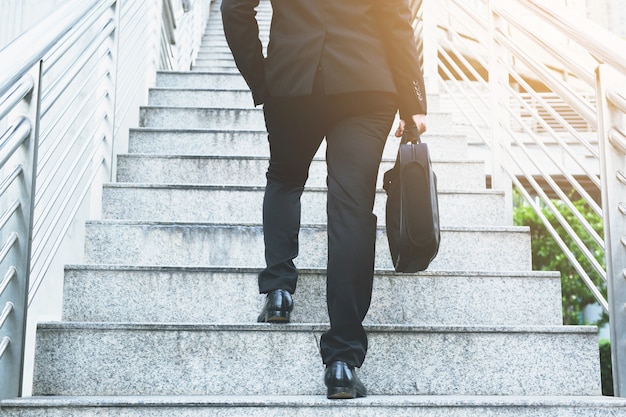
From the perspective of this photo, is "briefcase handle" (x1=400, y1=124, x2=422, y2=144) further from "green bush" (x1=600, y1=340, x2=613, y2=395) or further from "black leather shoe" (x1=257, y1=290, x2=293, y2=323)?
"green bush" (x1=600, y1=340, x2=613, y2=395)

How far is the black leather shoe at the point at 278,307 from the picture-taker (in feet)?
6.52

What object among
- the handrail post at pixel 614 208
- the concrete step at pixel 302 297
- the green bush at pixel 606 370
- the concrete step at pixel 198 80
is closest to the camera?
the handrail post at pixel 614 208

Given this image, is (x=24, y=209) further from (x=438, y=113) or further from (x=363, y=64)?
(x=438, y=113)

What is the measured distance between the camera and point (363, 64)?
182cm

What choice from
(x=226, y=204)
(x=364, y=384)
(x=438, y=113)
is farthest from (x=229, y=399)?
(x=438, y=113)

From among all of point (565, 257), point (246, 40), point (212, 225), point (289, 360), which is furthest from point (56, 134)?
point (565, 257)

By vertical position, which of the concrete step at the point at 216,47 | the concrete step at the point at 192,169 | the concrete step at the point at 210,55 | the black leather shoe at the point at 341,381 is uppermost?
the concrete step at the point at 216,47

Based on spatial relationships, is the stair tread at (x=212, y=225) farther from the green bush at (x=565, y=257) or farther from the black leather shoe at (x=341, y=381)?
the green bush at (x=565, y=257)

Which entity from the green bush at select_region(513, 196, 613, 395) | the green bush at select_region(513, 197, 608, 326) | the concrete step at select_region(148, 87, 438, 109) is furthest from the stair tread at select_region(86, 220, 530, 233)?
the green bush at select_region(513, 196, 613, 395)

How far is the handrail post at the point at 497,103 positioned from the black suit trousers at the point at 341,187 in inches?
52.7

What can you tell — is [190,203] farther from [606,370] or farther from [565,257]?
[565,257]

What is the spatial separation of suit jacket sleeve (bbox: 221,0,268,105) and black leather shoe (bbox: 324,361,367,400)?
796 millimetres

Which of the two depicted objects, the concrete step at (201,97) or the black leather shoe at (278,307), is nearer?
the black leather shoe at (278,307)

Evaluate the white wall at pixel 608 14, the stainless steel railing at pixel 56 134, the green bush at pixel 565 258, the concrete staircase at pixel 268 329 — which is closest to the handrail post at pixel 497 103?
the concrete staircase at pixel 268 329
